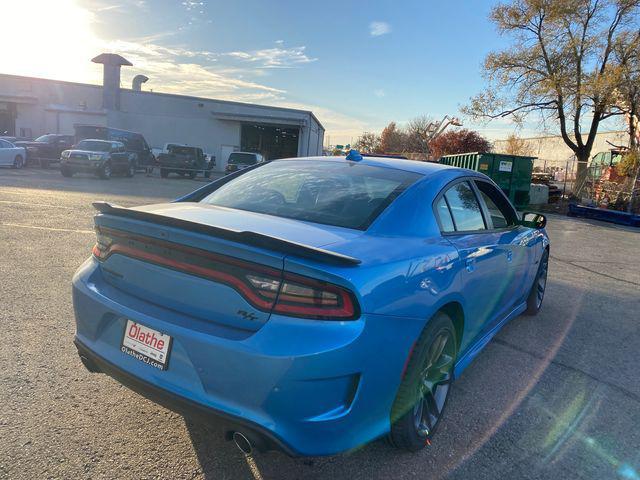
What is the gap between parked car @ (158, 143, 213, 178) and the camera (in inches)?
969

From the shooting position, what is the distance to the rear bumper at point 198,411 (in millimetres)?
1914

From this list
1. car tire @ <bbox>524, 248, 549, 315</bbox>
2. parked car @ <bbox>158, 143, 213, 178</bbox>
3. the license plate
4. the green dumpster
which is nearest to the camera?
the license plate

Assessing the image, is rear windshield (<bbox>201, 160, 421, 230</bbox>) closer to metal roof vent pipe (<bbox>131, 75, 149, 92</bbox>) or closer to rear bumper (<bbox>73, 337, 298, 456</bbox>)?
rear bumper (<bbox>73, 337, 298, 456</bbox>)

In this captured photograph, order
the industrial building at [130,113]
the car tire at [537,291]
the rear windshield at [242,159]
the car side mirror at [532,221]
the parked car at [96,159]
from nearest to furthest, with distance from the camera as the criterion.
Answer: the car side mirror at [532,221] < the car tire at [537,291] < the parked car at [96,159] < the rear windshield at [242,159] < the industrial building at [130,113]

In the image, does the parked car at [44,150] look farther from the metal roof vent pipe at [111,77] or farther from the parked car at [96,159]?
the metal roof vent pipe at [111,77]

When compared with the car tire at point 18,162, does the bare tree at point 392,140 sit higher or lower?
higher

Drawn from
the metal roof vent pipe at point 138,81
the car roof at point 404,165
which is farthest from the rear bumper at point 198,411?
the metal roof vent pipe at point 138,81

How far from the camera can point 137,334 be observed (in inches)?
86.8

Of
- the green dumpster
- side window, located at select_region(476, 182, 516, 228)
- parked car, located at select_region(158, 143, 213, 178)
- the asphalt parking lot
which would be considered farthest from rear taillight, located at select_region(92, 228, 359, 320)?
parked car, located at select_region(158, 143, 213, 178)

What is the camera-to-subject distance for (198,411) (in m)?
2.01

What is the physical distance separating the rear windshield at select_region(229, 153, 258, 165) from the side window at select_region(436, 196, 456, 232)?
23.0m

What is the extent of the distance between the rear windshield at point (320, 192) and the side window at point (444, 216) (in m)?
0.23

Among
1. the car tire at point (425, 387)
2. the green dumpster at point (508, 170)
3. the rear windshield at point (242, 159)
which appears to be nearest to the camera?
the car tire at point (425, 387)

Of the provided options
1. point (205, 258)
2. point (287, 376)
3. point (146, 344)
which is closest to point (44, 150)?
point (146, 344)
